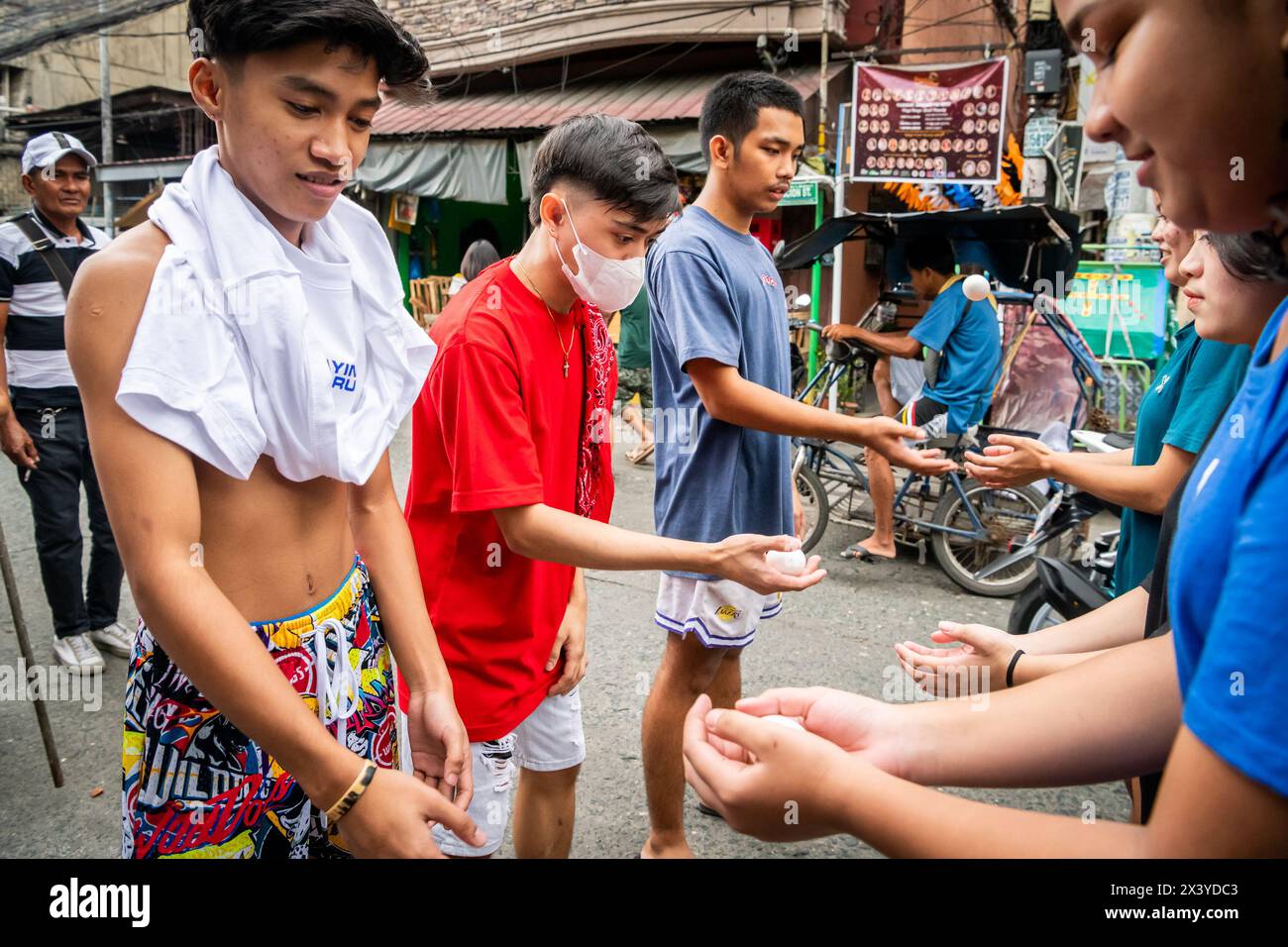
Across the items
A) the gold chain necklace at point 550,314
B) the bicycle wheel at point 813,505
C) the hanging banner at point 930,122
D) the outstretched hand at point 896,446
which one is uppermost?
the hanging banner at point 930,122

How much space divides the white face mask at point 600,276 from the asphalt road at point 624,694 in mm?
1790

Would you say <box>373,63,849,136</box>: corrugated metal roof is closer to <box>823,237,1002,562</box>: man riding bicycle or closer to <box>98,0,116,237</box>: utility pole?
<box>823,237,1002,562</box>: man riding bicycle

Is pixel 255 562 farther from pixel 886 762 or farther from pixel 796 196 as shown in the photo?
pixel 796 196

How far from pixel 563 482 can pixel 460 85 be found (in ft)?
40.8

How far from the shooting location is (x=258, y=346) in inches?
52.6

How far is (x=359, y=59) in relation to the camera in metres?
1.43

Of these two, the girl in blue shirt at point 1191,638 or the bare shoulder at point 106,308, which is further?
the bare shoulder at point 106,308

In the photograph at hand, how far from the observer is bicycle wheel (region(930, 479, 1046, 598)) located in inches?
207

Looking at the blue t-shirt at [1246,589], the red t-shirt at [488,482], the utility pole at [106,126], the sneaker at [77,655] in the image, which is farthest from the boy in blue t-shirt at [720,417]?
the utility pole at [106,126]

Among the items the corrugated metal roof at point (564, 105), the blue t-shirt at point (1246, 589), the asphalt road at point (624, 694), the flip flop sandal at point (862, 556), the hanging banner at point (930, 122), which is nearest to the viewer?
the blue t-shirt at point (1246, 589)

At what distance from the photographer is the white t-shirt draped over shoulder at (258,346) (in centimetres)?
125

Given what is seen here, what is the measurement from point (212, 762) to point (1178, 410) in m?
2.31

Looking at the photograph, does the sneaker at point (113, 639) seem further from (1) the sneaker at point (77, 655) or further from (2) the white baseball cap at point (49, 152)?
(2) the white baseball cap at point (49, 152)

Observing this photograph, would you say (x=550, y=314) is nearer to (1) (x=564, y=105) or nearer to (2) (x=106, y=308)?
(2) (x=106, y=308)
